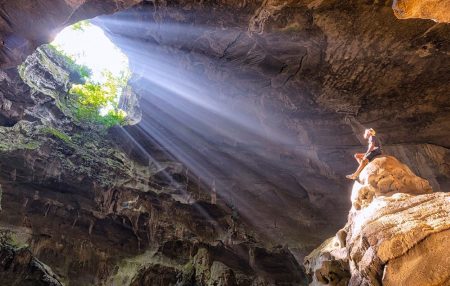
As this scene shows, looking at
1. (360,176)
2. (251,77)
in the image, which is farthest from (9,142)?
(360,176)

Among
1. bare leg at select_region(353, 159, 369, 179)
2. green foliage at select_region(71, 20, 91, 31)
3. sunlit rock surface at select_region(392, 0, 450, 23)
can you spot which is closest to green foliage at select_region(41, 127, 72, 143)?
green foliage at select_region(71, 20, 91, 31)

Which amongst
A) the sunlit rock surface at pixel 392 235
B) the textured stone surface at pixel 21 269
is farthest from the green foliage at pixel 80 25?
the sunlit rock surface at pixel 392 235

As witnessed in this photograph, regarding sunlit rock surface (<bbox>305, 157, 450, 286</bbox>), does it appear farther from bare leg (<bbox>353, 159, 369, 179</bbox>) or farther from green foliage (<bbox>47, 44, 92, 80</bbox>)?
green foliage (<bbox>47, 44, 92, 80</bbox>)

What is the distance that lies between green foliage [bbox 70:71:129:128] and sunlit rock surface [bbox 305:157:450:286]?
13446 millimetres

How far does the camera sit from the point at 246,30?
11.2 meters

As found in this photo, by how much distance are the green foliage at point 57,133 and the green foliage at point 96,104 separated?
237 centimetres

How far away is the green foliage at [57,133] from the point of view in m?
14.0

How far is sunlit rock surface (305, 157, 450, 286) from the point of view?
15.4 ft

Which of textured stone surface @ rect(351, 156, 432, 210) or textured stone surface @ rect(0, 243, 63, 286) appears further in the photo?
textured stone surface @ rect(0, 243, 63, 286)

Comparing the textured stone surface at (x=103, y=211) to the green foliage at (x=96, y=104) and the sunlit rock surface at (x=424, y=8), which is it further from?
the sunlit rock surface at (x=424, y=8)

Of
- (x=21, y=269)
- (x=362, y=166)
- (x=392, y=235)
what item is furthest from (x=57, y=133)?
(x=392, y=235)

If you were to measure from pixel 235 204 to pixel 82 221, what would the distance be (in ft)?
26.9

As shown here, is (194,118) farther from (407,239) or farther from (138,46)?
(407,239)

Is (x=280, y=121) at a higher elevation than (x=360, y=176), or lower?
higher
